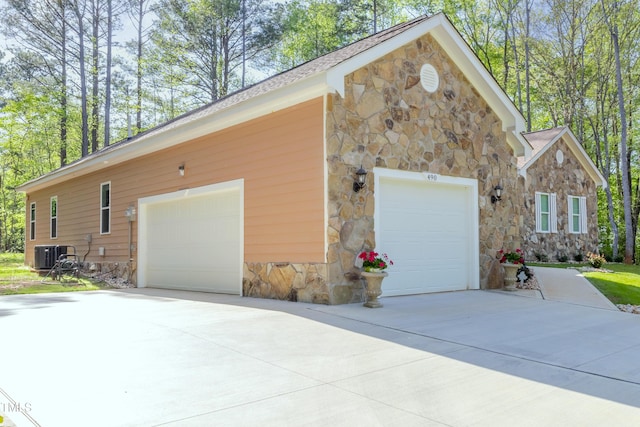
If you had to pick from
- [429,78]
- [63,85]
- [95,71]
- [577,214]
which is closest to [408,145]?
[429,78]

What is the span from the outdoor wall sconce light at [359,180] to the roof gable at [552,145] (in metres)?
9.74

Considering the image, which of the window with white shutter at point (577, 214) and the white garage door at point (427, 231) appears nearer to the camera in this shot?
the white garage door at point (427, 231)

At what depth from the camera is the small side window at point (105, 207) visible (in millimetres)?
13633

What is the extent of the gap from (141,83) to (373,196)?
2328 centimetres

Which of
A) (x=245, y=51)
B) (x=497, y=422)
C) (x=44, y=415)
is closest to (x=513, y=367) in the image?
(x=497, y=422)

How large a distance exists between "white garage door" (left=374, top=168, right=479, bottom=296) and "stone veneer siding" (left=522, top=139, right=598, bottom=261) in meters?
7.57

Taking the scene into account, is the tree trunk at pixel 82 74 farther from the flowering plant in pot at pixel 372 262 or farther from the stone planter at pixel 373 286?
the stone planter at pixel 373 286

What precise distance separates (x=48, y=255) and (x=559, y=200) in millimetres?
17258

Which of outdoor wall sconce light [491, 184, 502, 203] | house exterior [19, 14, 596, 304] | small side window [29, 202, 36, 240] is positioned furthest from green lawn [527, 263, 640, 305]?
small side window [29, 202, 36, 240]

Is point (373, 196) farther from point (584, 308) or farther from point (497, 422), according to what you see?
point (497, 422)

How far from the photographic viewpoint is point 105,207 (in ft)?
45.0

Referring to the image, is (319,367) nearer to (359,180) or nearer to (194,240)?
(359,180)

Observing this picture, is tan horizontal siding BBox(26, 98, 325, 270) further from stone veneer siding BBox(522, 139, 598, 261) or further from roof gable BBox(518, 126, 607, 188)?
stone veneer siding BBox(522, 139, 598, 261)

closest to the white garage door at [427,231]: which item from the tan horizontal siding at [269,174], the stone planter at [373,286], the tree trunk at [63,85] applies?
the stone planter at [373,286]
